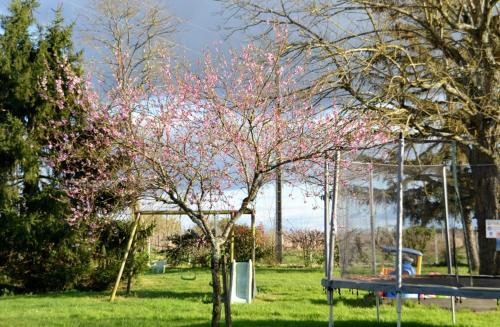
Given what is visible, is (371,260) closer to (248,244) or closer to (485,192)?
(485,192)

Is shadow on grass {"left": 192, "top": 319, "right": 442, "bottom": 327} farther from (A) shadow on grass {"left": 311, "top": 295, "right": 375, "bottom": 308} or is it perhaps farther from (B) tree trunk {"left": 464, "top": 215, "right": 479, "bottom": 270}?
(A) shadow on grass {"left": 311, "top": 295, "right": 375, "bottom": 308}

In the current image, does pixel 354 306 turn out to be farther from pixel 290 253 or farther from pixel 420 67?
pixel 290 253

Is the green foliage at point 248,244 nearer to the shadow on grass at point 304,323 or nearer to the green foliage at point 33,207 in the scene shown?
the green foliage at point 33,207

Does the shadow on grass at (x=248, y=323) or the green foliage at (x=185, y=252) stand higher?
the green foliage at (x=185, y=252)

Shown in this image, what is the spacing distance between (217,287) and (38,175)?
32.5ft

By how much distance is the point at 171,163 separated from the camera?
7.45 m

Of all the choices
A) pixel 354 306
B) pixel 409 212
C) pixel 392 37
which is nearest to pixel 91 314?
pixel 354 306

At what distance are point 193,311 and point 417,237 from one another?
13.7 feet

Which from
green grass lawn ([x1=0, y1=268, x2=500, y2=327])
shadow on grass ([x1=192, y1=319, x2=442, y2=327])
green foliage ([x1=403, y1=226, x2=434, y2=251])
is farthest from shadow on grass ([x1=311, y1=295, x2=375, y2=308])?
green foliage ([x1=403, y1=226, x2=434, y2=251])

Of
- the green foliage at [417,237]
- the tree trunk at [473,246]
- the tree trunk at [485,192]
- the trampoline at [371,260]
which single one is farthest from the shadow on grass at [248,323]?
the tree trunk at [485,192]

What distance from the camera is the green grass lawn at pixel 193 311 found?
9477 millimetres

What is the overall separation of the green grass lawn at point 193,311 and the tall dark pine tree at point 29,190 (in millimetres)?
1074

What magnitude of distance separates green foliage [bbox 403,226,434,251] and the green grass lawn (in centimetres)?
122

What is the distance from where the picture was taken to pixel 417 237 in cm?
956
